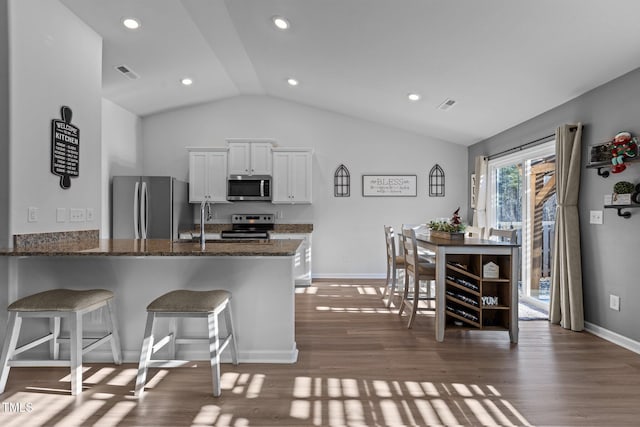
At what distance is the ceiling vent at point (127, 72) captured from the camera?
13.8ft

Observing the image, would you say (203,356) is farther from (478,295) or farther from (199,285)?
(478,295)

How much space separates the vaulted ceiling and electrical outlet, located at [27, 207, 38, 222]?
172 cm

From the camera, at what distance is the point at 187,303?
223 centimetres

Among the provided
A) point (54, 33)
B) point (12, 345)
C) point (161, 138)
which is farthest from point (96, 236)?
point (161, 138)

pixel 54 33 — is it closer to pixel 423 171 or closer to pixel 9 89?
pixel 9 89

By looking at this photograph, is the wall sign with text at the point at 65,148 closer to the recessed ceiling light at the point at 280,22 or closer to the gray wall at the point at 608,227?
the recessed ceiling light at the point at 280,22

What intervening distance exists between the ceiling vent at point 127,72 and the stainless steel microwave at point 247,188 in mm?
1811

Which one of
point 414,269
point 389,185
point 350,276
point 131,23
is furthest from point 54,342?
point 389,185

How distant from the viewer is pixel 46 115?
2.87 metres

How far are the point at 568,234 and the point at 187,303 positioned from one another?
3439mm

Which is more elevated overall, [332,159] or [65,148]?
[332,159]

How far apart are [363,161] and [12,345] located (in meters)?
Answer: 4.96

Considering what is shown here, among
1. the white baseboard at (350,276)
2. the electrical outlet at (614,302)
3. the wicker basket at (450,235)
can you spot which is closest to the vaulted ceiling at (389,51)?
the wicker basket at (450,235)

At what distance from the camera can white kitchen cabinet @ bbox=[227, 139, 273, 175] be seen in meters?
5.62
